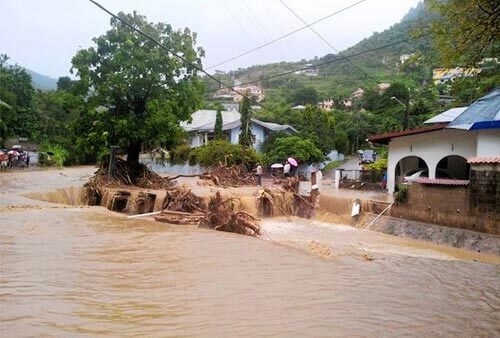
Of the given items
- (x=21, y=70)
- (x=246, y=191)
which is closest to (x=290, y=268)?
(x=246, y=191)

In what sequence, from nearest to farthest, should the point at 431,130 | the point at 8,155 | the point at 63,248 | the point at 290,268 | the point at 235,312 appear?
the point at 235,312 → the point at 290,268 → the point at 63,248 → the point at 431,130 → the point at 8,155

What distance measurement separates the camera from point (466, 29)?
7.36m

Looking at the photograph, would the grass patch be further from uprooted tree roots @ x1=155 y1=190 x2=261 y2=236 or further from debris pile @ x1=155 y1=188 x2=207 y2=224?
uprooted tree roots @ x1=155 y1=190 x2=261 y2=236

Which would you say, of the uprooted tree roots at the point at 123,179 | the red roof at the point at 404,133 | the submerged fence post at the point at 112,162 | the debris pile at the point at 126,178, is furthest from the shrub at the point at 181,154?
the red roof at the point at 404,133

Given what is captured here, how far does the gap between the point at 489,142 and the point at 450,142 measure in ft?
11.2

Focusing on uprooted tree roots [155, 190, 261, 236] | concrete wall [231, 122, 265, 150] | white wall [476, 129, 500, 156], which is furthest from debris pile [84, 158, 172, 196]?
concrete wall [231, 122, 265, 150]

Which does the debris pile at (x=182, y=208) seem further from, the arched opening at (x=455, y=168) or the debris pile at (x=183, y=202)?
the arched opening at (x=455, y=168)

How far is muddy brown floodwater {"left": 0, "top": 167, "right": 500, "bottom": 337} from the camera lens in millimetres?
4793

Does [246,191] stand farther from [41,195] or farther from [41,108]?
[41,108]

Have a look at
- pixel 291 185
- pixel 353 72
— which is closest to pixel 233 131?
pixel 291 185

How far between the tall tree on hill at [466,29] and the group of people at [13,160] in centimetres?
2864

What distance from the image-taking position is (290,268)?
7.84m

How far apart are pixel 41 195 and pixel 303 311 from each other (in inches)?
601

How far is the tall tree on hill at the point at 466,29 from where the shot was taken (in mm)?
6664
